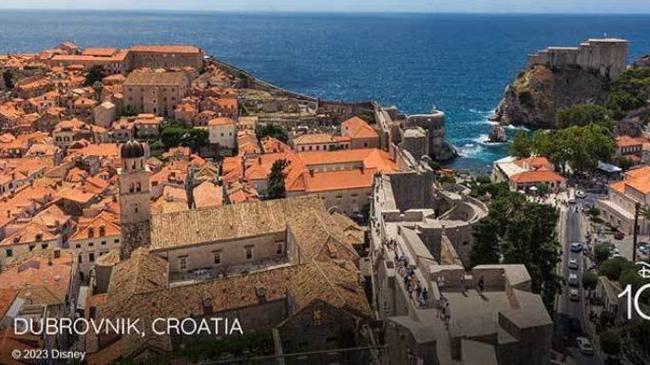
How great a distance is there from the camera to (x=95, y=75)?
233ft

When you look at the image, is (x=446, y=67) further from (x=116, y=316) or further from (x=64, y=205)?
(x=116, y=316)

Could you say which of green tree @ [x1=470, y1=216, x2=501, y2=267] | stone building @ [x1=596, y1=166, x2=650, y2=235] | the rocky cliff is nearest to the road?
stone building @ [x1=596, y1=166, x2=650, y2=235]

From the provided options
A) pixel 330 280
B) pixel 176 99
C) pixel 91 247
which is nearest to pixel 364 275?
pixel 330 280

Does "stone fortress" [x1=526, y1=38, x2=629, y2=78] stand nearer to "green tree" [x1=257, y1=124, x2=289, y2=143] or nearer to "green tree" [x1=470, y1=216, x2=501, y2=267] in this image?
"green tree" [x1=257, y1=124, x2=289, y2=143]

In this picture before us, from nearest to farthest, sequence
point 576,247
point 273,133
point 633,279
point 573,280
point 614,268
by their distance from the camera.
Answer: point 633,279 < point 614,268 < point 573,280 < point 576,247 < point 273,133

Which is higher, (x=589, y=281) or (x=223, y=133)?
(x=223, y=133)

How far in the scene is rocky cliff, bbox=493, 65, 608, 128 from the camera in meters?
67.2

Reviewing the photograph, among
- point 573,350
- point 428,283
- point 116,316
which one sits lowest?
point 573,350

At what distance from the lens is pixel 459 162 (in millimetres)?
54312

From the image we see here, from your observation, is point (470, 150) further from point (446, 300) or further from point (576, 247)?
point (446, 300)

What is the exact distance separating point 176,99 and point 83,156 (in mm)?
15105

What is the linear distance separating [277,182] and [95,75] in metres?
40.9

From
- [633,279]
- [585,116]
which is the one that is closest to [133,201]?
[633,279]

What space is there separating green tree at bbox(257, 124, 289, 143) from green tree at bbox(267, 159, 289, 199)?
1367 cm
